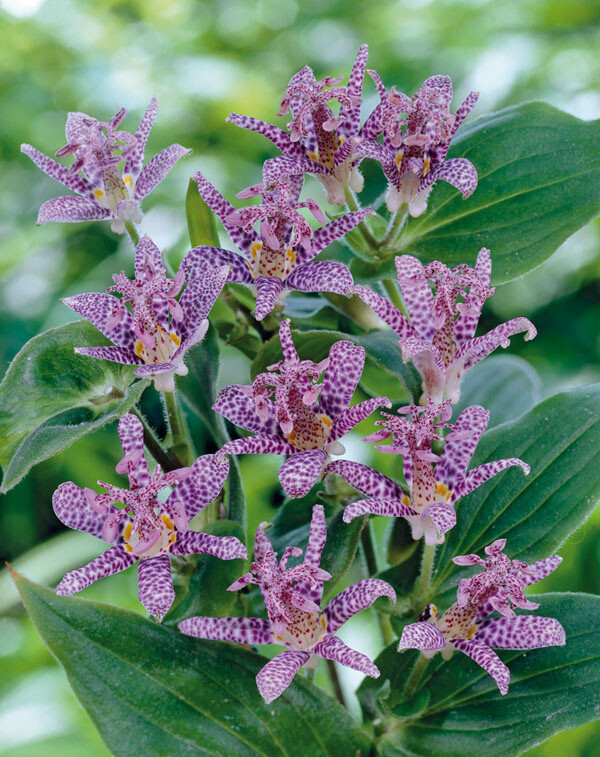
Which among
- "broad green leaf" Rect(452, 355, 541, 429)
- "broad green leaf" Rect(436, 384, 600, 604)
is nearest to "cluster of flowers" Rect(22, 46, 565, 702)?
"broad green leaf" Rect(436, 384, 600, 604)

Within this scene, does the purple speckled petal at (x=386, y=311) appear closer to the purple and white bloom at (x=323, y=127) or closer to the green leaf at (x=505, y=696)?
the purple and white bloom at (x=323, y=127)

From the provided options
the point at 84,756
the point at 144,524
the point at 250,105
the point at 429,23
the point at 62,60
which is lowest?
the point at 84,756

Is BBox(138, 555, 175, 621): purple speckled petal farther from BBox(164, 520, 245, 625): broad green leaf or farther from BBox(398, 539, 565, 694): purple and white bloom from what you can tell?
BBox(398, 539, 565, 694): purple and white bloom

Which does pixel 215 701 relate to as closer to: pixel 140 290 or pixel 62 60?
pixel 140 290

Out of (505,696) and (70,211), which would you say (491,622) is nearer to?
(505,696)

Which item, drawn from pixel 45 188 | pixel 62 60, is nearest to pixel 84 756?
pixel 45 188

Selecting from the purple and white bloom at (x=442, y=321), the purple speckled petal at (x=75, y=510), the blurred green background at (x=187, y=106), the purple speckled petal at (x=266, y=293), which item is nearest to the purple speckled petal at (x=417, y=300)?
the purple and white bloom at (x=442, y=321)

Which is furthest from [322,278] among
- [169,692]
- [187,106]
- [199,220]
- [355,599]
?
[187,106]
